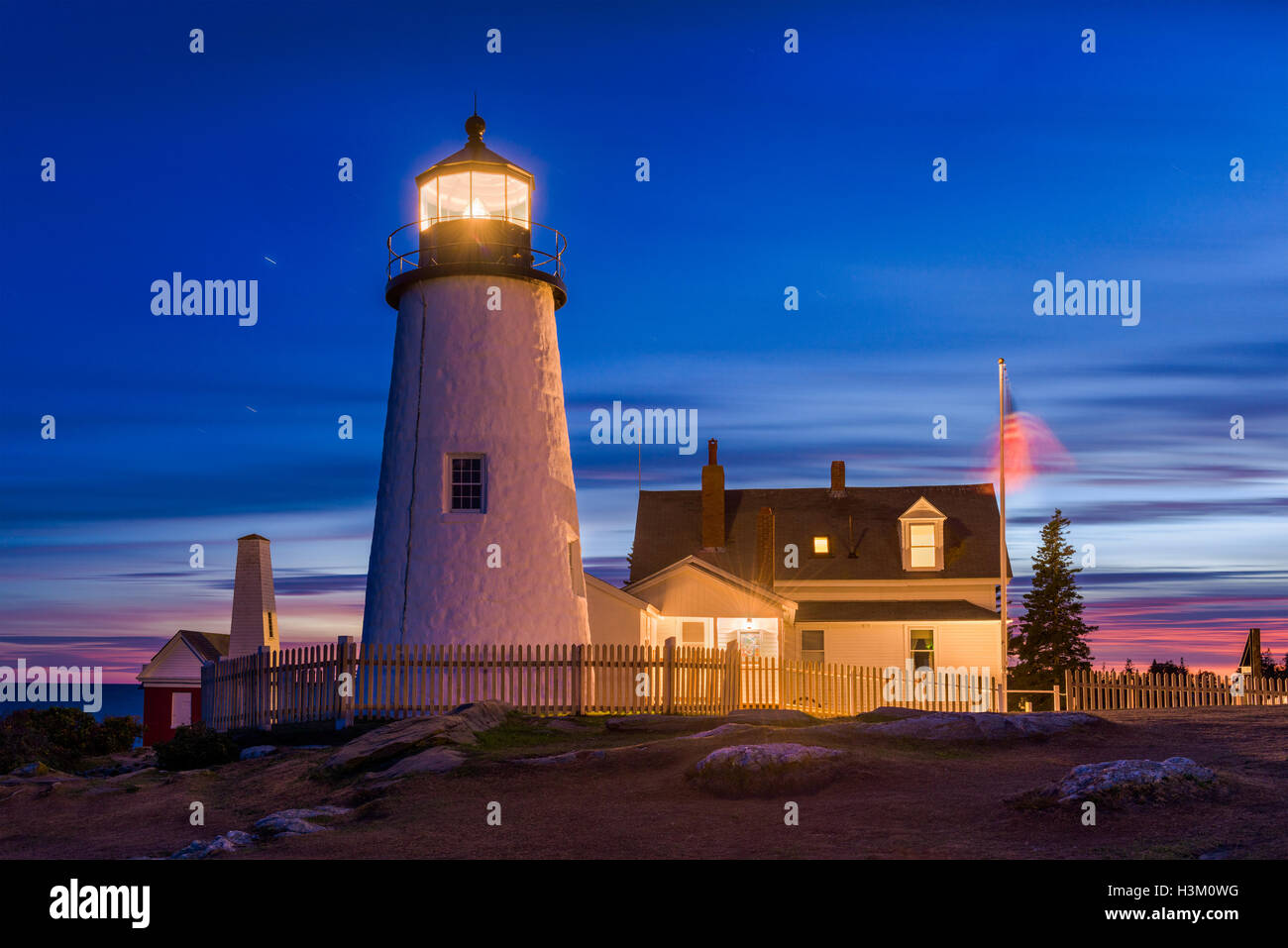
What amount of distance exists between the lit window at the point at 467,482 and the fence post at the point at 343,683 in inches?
162

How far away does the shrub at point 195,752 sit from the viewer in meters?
21.4

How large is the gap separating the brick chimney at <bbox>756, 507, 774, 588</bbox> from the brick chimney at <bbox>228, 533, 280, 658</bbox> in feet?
56.5

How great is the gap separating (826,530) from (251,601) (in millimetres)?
21387

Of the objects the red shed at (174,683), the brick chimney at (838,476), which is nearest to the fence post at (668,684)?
the brick chimney at (838,476)

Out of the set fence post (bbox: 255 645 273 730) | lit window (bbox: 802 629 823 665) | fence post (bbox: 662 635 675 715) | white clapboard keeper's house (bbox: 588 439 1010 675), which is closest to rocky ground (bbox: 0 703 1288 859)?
fence post (bbox: 255 645 273 730)

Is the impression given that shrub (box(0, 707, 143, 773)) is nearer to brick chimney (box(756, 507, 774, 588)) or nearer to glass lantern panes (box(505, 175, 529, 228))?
glass lantern panes (box(505, 175, 529, 228))

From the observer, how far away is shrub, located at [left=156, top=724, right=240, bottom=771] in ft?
70.2

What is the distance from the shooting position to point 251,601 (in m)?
35.2

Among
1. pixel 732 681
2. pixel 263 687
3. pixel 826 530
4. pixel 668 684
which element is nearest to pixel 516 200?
pixel 668 684

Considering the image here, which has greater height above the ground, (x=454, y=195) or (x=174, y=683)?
(x=454, y=195)

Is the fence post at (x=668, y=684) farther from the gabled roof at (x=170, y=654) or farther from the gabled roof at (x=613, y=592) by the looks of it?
the gabled roof at (x=170, y=654)

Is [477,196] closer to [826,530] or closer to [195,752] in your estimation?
[195,752]

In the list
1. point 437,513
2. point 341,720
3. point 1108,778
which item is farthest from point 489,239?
point 1108,778
